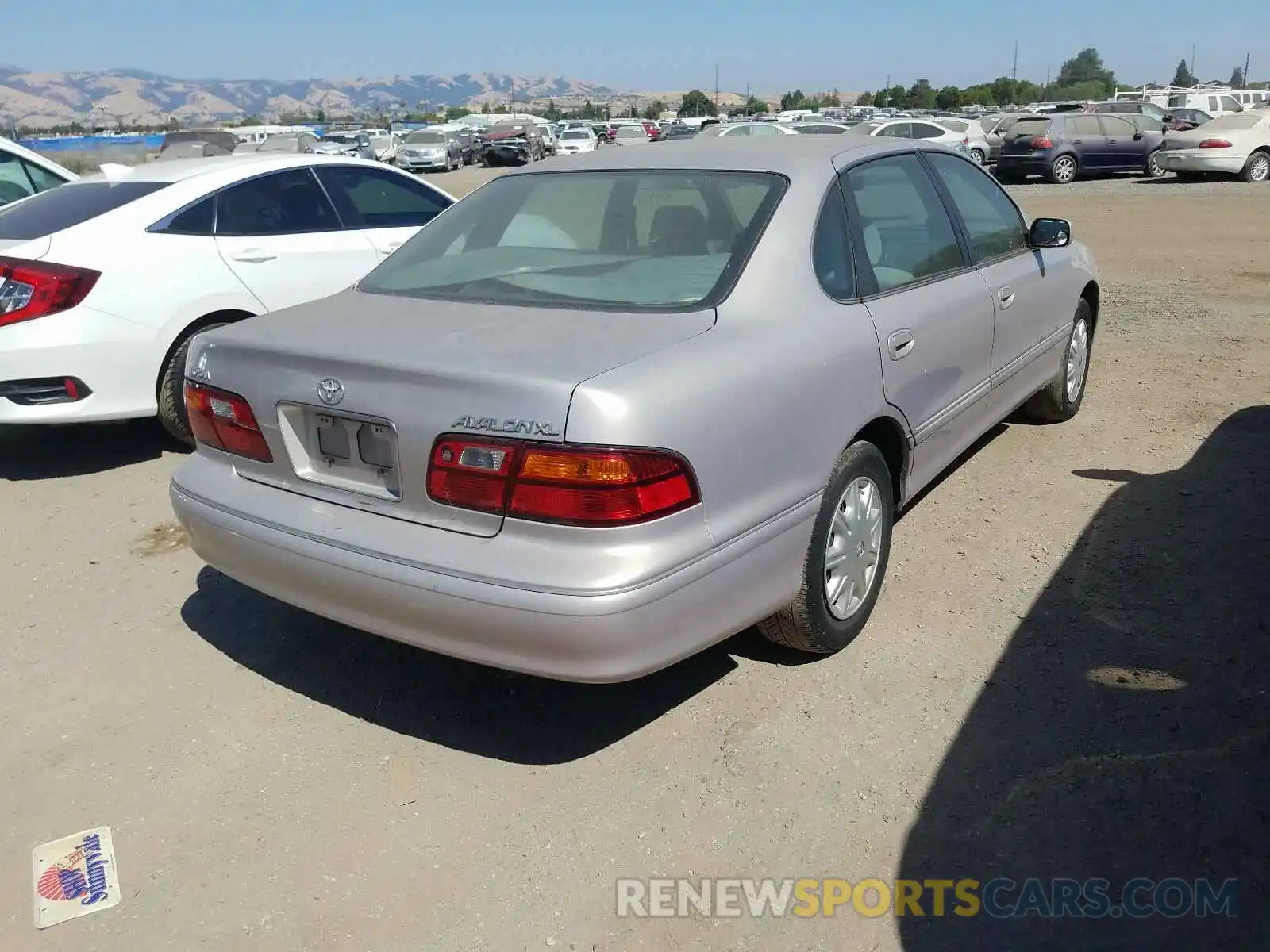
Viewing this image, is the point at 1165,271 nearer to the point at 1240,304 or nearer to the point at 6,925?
the point at 1240,304

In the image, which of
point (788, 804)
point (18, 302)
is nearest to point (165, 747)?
point (788, 804)

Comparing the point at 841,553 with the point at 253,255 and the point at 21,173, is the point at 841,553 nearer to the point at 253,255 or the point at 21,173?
the point at 253,255

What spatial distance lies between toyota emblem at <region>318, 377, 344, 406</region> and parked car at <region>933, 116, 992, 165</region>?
85.7 ft

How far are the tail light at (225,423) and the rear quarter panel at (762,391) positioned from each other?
1133 millimetres

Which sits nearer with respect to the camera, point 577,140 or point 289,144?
point 289,144

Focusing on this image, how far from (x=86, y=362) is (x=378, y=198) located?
2.17 m

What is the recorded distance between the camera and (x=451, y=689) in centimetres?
352

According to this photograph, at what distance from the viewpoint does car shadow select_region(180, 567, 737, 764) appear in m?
3.26

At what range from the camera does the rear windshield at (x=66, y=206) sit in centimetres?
558

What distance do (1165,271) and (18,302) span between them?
33.2 feet

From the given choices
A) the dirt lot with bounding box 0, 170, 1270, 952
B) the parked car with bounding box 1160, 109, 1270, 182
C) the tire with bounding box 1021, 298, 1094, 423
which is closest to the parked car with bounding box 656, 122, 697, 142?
the parked car with bounding box 1160, 109, 1270, 182

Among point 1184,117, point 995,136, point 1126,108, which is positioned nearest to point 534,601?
point 995,136

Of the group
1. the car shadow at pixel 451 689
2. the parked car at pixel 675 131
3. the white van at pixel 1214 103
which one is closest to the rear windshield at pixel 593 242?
the car shadow at pixel 451 689

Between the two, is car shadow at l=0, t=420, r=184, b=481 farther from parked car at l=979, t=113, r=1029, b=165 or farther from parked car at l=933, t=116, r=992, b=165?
parked car at l=933, t=116, r=992, b=165
